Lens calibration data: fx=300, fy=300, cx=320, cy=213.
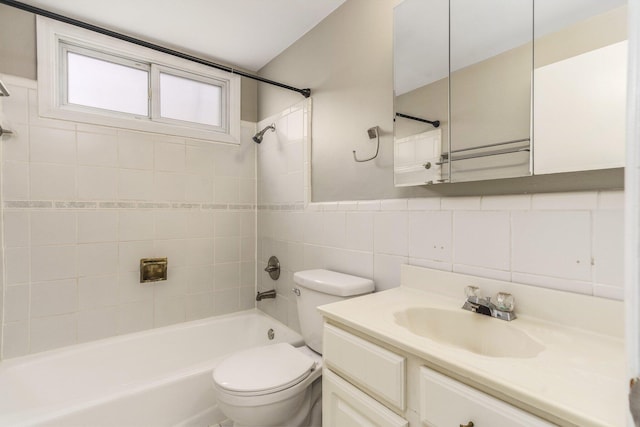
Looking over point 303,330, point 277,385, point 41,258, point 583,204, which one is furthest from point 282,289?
point 583,204

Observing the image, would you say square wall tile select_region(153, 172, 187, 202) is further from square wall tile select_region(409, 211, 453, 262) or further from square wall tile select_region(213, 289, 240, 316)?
square wall tile select_region(409, 211, 453, 262)

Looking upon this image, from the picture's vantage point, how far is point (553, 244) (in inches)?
36.2

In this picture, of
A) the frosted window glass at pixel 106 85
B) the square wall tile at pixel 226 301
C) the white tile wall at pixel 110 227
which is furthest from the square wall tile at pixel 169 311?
the frosted window glass at pixel 106 85

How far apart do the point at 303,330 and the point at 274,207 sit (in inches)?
38.5

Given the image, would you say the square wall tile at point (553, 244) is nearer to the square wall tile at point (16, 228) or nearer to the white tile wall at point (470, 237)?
the white tile wall at point (470, 237)

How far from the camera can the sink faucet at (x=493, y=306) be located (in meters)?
0.96

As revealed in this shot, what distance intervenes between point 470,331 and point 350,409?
0.47 metres

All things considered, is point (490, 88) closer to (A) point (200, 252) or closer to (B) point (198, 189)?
(B) point (198, 189)

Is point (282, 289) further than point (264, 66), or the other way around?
point (264, 66)

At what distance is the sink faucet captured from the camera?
0.96 meters

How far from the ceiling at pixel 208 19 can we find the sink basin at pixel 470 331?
1689 mm

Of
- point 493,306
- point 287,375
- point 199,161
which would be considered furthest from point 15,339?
point 493,306

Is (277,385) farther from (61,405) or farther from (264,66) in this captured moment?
(264,66)

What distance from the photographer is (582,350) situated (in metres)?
0.74
